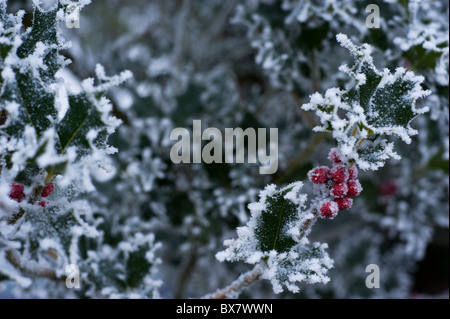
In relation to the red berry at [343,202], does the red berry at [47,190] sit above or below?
above

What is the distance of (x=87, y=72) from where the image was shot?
180 cm

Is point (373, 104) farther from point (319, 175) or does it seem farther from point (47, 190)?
point (47, 190)

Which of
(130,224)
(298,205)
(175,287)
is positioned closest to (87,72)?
(130,224)

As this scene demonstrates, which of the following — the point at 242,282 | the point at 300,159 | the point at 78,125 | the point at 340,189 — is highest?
the point at 300,159

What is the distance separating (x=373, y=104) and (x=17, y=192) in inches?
26.4

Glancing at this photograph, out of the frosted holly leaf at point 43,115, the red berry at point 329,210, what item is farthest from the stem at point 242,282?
the frosted holly leaf at point 43,115

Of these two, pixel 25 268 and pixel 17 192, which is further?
pixel 25 268

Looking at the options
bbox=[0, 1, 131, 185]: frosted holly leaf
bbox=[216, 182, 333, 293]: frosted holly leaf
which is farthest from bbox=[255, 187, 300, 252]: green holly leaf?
bbox=[0, 1, 131, 185]: frosted holly leaf

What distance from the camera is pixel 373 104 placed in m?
0.80

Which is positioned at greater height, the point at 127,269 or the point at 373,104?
the point at 373,104

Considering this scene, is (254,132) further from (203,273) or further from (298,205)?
(298,205)

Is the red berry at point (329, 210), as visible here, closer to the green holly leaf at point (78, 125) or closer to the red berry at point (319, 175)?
the red berry at point (319, 175)

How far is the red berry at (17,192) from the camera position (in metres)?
0.83

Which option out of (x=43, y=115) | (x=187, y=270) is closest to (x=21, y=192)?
(x=43, y=115)
